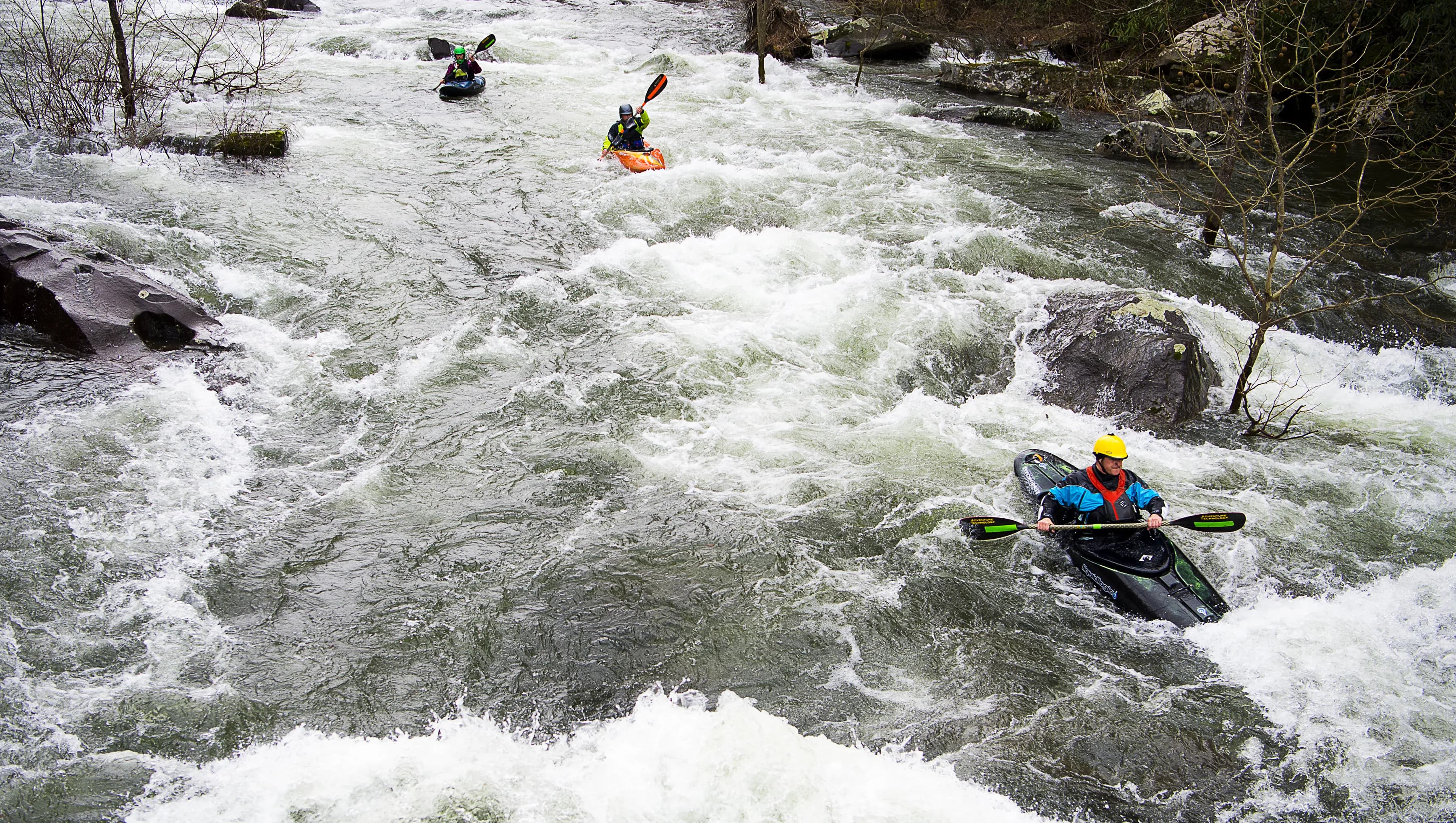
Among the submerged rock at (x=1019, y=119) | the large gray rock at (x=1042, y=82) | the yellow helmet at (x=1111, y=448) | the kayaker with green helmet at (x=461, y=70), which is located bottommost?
the yellow helmet at (x=1111, y=448)

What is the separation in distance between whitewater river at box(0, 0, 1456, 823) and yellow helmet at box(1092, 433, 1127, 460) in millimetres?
778

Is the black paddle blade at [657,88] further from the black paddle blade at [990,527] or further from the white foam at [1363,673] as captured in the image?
the white foam at [1363,673]

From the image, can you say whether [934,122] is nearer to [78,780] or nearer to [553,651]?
[553,651]

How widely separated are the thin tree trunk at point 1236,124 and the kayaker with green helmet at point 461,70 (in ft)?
35.2

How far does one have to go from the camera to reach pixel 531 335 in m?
7.96

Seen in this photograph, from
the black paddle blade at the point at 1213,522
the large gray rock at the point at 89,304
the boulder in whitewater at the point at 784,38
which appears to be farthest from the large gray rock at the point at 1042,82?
A: the large gray rock at the point at 89,304

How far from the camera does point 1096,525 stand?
18.3 ft

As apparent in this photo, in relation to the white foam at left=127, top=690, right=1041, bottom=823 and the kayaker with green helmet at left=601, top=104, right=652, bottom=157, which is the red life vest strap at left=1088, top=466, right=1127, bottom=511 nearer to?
the white foam at left=127, top=690, right=1041, bottom=823

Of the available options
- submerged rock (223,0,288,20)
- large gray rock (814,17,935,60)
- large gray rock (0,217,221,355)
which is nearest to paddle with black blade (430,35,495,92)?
submerged rock (223,0,288,20)

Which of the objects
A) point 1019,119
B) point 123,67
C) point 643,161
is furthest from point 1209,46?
point 123,67

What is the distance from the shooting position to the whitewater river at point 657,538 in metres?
4.34

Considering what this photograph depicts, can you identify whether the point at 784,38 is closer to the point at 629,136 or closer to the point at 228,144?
the point at 629,136

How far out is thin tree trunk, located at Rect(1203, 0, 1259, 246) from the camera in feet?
25.5

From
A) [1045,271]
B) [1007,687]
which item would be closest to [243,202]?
[1045,271]
